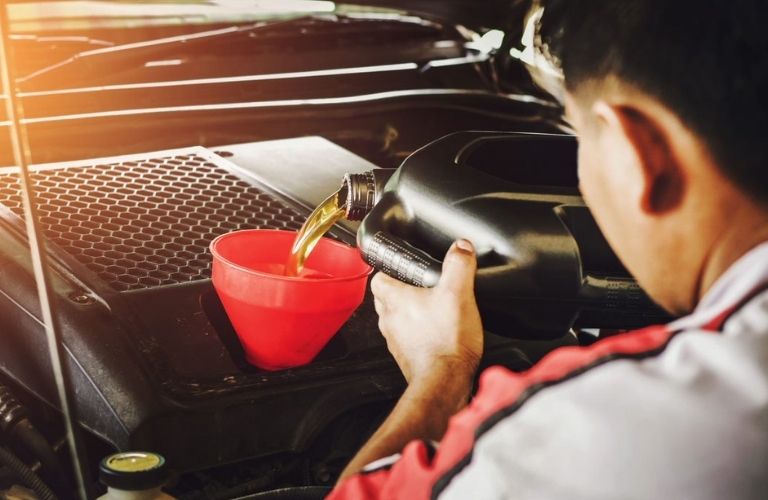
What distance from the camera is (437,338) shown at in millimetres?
924

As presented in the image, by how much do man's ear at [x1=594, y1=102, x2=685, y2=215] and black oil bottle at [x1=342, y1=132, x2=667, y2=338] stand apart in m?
0.31

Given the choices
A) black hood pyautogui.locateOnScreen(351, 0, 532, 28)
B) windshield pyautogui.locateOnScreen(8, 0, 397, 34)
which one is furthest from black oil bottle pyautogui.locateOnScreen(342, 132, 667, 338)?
black hood pyautogui.locateOnScreen(351, 0, 532, 28)

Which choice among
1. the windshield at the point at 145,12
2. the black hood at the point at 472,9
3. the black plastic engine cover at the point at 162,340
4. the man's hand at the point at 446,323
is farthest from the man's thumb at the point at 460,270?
the black hood at the point at 472,9

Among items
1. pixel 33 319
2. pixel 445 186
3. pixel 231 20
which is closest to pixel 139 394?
pixel 33 319

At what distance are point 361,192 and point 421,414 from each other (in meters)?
0.32

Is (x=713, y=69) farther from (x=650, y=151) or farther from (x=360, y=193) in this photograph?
(x=360, y=193)

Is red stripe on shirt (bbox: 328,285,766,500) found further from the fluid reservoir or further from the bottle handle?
the bottle handle

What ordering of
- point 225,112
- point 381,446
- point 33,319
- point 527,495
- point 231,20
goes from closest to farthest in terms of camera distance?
point 527,495 → point 381,446 → point 33,319 → point 225,112 → point 231,20

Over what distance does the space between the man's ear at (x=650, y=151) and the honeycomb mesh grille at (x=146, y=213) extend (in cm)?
61

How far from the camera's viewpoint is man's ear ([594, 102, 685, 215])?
618 mm

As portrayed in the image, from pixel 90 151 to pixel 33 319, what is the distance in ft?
1.96

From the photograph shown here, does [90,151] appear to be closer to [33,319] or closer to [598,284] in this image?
[33,319]

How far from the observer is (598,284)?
96 cm

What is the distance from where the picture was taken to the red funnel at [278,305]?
35.0 inches
